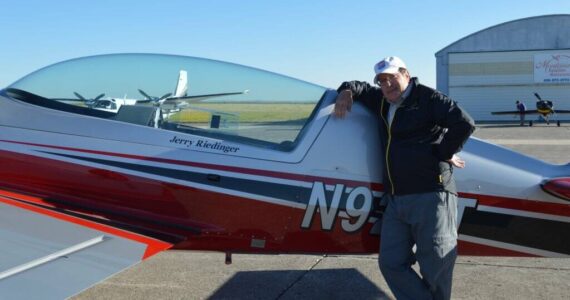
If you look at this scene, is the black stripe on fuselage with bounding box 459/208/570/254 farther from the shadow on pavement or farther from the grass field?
the grass field

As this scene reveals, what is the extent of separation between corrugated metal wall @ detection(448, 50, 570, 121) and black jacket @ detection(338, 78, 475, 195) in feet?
151

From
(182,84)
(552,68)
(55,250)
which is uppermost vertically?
(182,84)

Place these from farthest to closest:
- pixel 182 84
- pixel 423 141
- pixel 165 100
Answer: pixel 182 84, pixel 165 100, pixel 423 141

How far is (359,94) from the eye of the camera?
4043mm

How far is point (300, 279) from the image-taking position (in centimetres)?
525

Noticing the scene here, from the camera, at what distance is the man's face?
145 inches

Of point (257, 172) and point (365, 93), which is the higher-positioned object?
point (365, 93)

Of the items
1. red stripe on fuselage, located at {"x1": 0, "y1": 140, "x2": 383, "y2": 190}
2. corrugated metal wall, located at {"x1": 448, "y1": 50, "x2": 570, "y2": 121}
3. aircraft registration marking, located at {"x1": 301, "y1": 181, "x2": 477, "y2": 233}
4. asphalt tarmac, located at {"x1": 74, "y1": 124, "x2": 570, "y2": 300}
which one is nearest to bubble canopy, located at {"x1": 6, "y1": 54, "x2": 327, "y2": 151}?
red stripe on fuselage, located at {"x1": 0, "y1": 140, "x2": 383, "y2": 190}

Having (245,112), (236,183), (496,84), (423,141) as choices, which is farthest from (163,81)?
(496,84)

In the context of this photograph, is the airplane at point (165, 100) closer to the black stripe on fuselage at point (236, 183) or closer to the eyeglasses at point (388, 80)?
the black stripe on fuselage at point (236, 183)

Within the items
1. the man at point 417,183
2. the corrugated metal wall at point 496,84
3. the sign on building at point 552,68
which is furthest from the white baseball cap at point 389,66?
the sign on building at point 552,68

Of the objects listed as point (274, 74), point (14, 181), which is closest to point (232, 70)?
point (274, 74)

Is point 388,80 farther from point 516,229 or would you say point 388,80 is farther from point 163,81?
point 163,81

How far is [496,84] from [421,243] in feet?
160
